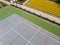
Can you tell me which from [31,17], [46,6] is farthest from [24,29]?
[46,6]

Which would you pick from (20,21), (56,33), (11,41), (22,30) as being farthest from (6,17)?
(56,33)

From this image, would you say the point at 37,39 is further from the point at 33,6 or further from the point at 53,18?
the point at 33,6

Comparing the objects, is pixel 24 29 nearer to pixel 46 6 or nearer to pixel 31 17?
pixel 31 17

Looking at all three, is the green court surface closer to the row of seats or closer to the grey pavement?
the grey pavement

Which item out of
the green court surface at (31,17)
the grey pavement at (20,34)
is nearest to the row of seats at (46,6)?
the green court surface at (31,17)

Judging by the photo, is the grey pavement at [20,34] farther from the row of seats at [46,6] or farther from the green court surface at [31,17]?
the row of seats at [46,6]

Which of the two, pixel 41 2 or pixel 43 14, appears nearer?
pixel 43 14

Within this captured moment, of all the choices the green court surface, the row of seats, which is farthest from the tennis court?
the row of seats
